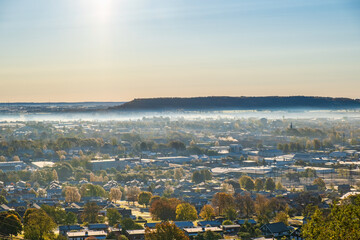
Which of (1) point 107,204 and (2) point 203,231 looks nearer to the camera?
(2) point 203,231

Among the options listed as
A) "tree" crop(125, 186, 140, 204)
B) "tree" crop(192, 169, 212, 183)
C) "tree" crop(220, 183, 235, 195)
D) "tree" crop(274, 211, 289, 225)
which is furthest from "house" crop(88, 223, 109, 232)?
"tree" crop(192, 169, 212, 183)

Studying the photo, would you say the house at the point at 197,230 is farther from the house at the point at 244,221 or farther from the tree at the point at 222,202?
the tree at the point at 222,202

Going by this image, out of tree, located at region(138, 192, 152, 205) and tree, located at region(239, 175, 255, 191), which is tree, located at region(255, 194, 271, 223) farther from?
tree, located at region(239, 175, 255, 191)

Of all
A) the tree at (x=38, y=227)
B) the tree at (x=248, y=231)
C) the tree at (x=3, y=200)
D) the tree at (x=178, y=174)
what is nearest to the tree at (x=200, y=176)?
the tree at (x=178, y=174)

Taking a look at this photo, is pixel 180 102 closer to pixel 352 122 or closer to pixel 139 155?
pixel 139 155

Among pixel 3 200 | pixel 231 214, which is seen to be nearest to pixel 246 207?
pixel 231 214

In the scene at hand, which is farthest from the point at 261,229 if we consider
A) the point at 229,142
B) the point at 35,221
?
the point at 229,142
